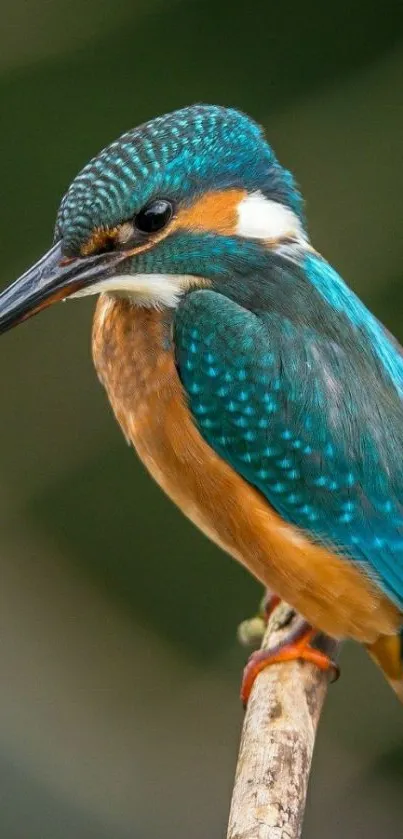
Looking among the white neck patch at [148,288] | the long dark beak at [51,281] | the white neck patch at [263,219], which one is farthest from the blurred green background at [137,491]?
the long dark beak at [51,281]

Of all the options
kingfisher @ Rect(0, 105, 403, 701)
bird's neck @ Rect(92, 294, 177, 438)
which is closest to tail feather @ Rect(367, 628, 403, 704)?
kingfisher @ Rect(0, 105, 403, 701)

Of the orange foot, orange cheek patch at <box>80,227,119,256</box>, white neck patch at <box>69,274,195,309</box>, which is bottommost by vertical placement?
the orange foot

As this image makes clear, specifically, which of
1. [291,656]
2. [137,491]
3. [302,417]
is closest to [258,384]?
[302,417]

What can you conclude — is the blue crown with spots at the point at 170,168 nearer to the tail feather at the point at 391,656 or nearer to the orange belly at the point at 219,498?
the orange belly at the point at 219,498

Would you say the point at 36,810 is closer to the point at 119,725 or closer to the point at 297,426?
the point at 119,725

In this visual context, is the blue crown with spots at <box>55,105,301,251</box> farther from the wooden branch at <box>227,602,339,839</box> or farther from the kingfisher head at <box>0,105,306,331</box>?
the wooden branch at <box>227,602,339,839</box>

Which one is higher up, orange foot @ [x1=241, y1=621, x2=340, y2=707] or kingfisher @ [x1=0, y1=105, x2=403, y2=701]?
kingfisher @ [x1=0, y1=105, x2=403, y2=701]

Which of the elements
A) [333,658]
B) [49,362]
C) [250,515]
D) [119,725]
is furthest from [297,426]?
[119,725]
